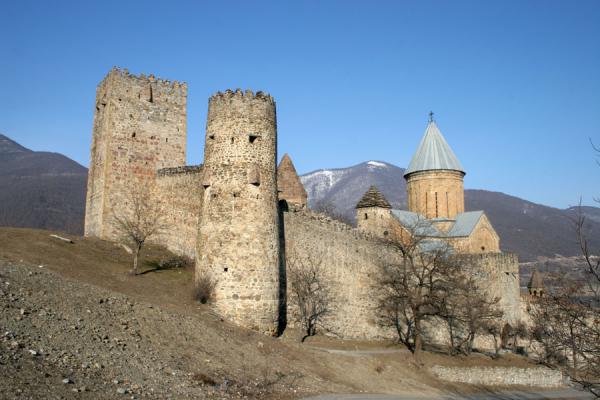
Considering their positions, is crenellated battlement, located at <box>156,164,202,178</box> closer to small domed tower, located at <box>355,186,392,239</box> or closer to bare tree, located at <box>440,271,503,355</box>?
bare tree, located at <box>440,271,503,355</box>

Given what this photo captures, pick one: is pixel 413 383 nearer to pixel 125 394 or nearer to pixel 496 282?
pixel 125 394

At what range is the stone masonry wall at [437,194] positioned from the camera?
51.8 meters

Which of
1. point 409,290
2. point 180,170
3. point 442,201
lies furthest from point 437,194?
point 180,170

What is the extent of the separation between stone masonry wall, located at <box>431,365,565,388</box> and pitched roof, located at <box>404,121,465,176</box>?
22421 millimetres

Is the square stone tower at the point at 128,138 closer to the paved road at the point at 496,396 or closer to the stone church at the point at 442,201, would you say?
the paved road at the point at 496,396

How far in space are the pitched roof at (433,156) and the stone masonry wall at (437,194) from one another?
0.50 m

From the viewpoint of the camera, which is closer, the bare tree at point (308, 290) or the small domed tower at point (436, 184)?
the bare tree at point (308, 290)

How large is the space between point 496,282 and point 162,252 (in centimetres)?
2374

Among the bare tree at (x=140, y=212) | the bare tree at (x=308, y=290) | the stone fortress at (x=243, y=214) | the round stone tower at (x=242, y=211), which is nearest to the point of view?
the round stone tower at (x=242, y=211)

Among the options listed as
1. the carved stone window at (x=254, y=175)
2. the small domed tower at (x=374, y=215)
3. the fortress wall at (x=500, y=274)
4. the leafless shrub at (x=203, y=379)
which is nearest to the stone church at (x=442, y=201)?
the small domed tower at (x=374, y=215)

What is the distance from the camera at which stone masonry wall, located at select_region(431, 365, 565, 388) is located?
2759 centimetres

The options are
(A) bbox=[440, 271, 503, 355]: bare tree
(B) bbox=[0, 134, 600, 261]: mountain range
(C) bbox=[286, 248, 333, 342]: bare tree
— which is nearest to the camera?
(C) bbox=[286, 248, 333, 342]: bare tree

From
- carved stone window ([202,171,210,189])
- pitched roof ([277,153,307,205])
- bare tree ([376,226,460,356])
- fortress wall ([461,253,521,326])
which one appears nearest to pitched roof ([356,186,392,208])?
pitched roof ([277,153,307,205])

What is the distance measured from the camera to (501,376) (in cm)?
3033
